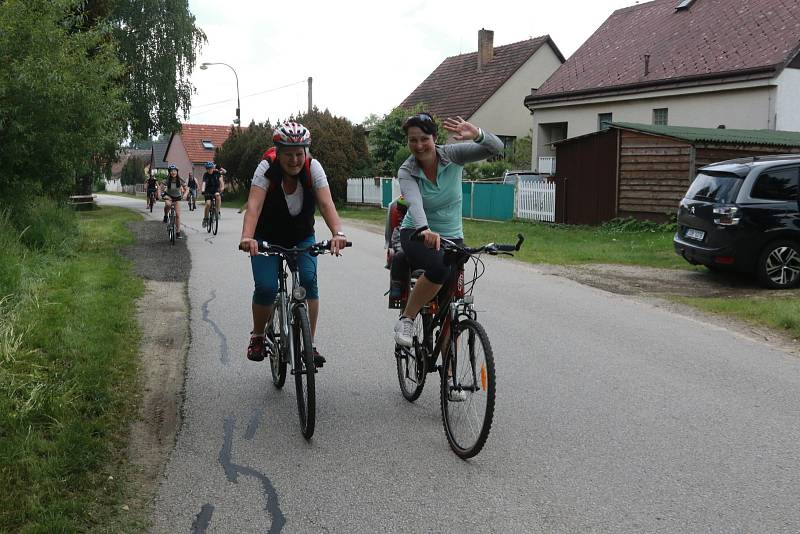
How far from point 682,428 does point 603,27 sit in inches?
1338

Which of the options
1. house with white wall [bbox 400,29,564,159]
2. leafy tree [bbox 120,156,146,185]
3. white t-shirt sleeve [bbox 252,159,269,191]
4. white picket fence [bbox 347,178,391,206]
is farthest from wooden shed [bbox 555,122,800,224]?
leafy tree [bbox 120,156,146,185]

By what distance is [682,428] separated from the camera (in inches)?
207

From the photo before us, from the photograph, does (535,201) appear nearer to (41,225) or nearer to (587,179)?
(587,179)

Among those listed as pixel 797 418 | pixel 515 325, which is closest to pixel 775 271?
pixel 515 325

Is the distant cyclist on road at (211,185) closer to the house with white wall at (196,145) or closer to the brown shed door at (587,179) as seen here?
the brown shed door at (587,179)

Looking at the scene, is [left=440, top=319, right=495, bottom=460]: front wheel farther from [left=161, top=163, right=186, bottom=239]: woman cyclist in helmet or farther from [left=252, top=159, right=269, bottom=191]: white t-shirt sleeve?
[left=161, top=163, right=186, bottom=239]: woman cyclist in helmet

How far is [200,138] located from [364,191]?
173 feet

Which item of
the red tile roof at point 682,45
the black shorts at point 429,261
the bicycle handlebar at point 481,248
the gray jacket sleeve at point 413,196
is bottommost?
the black shorts at point 429,261

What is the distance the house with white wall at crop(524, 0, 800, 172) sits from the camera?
80.6 ft

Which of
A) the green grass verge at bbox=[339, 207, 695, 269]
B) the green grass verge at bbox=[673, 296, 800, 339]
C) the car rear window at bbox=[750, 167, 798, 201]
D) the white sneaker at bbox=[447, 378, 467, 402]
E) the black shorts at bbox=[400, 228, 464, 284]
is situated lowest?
the green grass verge at bbox=[673, 296, 800, 339]

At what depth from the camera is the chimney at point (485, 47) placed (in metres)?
44.8

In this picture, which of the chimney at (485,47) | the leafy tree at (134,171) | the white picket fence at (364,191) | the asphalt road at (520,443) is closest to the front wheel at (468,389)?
the asphalt road at (520,443)

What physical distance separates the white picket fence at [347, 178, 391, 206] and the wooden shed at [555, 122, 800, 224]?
41.2ft

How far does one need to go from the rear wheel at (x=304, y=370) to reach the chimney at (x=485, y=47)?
4171cm
